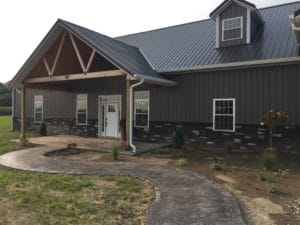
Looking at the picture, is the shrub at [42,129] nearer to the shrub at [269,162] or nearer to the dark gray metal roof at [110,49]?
the dark gray metal roof at [110,49]

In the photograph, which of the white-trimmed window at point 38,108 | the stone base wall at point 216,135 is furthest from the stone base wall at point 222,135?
the white-trimmed window at point 38,108

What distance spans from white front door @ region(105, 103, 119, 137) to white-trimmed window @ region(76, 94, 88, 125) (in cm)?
155

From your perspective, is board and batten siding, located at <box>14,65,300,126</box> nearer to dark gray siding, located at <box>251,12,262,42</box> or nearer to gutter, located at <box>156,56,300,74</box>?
gutter, located at <box>156,56,300,74</box>

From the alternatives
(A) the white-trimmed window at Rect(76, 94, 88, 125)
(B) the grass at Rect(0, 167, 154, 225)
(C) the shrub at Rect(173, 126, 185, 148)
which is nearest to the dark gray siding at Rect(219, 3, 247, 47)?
(C) the shrub at Rect(173, 126, 185, 148)

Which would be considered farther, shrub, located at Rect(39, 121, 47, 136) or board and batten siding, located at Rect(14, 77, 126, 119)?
shrub, located at Rect(39, 121, 47, 136)

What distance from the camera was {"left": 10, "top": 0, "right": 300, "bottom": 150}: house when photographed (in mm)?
10359

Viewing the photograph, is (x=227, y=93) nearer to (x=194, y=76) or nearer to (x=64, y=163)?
(x=194, y=76)

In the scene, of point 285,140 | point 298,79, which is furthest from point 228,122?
point 298,79

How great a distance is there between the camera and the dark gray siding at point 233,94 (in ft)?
33.0

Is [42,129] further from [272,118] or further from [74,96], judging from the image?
[272,118]

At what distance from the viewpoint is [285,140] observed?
10133 mm

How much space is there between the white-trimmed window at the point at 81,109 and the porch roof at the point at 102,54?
3.34 meters

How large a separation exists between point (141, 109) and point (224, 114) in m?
4.03

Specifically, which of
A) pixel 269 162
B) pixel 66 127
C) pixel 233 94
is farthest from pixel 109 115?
pixel 269 162
